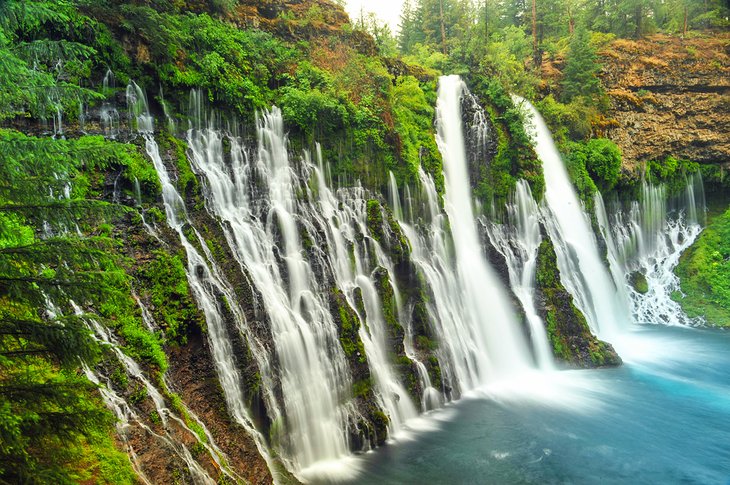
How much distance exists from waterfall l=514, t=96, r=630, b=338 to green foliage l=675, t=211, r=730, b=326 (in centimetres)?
406

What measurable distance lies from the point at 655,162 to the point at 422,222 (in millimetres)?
18278

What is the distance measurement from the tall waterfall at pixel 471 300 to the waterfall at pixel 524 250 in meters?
0.64

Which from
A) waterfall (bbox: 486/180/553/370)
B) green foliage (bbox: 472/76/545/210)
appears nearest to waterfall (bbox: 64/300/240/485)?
waterfall (bbox: 486/180/553/370)

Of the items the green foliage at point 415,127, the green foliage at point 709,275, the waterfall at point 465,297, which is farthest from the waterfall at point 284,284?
the green foliage at point 709,275

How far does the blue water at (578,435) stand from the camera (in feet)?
33.3

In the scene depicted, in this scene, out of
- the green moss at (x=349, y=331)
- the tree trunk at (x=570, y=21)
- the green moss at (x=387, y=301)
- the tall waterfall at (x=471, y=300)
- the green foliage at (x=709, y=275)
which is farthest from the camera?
the tree trunk at (x=570, y=21)

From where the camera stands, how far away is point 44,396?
391cm

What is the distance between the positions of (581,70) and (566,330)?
1732 cm

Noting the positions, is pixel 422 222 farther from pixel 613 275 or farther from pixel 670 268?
Result: pixel 670 268

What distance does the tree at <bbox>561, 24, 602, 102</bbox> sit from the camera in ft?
85.8

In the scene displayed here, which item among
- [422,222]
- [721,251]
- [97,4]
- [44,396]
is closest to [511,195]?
[422,222]

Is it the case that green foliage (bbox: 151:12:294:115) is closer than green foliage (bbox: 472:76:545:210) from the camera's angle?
Yes

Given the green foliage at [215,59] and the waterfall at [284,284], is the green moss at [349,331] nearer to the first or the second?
the waterfall at [284,284]

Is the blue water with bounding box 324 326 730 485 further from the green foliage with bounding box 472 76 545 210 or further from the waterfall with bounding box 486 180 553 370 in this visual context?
the green foliage with bounding box 472 76 545 210
